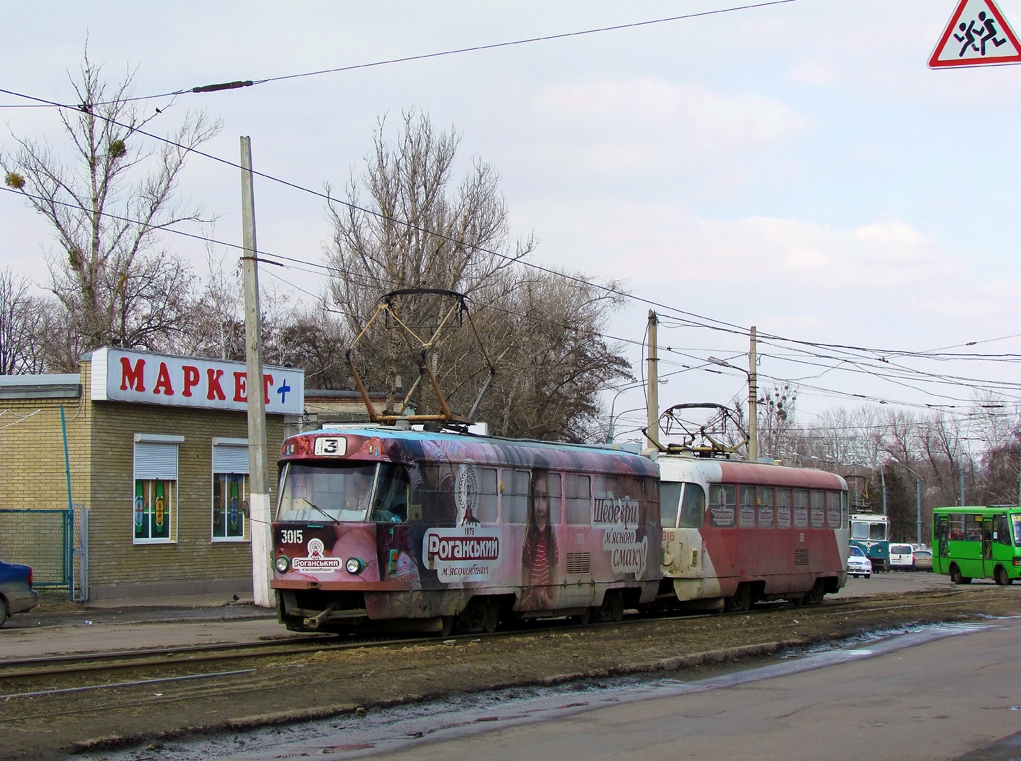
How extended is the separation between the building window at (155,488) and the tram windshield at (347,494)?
34.0 feet

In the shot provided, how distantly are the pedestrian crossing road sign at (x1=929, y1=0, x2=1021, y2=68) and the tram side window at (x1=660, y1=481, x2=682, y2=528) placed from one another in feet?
45.0

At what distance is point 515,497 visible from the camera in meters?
18.0

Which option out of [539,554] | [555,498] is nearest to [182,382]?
[555,498]

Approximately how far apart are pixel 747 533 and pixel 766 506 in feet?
3.58

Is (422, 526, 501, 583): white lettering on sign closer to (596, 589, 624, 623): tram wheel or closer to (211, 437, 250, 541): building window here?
(596, 589, 624, 623): tram wheel

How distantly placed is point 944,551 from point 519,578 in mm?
31577

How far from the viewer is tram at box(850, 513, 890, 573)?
63500mm

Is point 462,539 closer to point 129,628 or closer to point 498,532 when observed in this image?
point 498,532

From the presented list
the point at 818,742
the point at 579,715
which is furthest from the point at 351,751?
the point at 818,742

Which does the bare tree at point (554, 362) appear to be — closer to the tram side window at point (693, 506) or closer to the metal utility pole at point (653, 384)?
the metal utility pole at point (653, 384)

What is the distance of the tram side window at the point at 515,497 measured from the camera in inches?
701

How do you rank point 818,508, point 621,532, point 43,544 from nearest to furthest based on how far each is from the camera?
1. point 621,532
2. point 43,544
3. point 818,508

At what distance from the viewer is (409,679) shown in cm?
1180

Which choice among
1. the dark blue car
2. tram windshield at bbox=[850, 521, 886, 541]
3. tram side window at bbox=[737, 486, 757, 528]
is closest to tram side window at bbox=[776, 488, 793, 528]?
tram side window at bbox=[737, 486, 757, 528]
